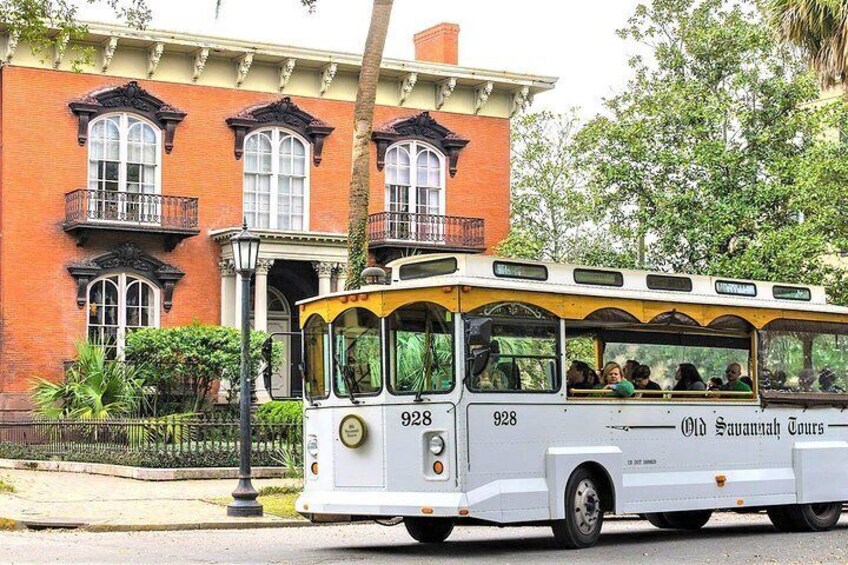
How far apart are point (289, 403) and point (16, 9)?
13061 mm

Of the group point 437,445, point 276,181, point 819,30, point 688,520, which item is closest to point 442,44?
point 276,181

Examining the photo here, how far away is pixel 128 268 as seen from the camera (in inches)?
1446

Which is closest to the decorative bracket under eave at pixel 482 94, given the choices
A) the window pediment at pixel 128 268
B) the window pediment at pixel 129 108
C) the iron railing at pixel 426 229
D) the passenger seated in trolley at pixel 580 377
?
the iron railing at pixel 426 229

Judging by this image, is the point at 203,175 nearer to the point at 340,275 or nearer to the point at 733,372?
the point at 340,275

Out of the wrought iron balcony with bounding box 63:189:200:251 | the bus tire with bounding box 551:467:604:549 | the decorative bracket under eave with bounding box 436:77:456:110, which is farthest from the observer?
the decorative bracket under eave with bounding box 436:77:456:110

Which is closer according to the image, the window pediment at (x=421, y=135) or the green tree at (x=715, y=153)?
the green tree at (x=715, y=153)

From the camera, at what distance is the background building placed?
3569 cm

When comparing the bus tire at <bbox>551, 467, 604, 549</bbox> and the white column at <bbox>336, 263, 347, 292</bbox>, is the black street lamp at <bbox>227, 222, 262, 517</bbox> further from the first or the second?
the white column at <bbox>336, 263, 347, 292</bbox>

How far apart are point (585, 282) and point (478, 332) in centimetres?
213

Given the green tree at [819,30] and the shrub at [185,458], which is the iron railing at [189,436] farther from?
the green tree at [819,30]

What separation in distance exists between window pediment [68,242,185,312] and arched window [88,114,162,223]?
3.04 ft

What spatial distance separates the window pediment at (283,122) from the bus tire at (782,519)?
76.4 feet

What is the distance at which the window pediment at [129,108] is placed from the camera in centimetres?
3619

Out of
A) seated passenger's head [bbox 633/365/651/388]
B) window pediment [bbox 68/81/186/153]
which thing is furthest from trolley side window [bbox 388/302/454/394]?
window pediment [bbox 68/81/186/153]
